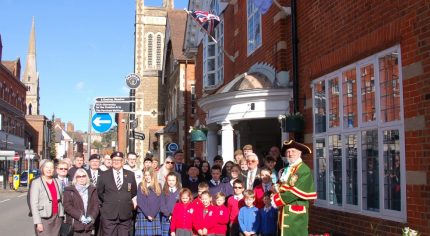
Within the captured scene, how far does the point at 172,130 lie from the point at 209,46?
50.5 ft

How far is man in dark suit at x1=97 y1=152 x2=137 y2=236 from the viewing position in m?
8.18

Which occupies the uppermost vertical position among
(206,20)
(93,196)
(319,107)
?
(206,20)

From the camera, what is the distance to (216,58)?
18.7 m

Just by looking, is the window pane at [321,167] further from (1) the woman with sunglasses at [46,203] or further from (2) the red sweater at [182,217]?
(1) the woman with sunglasses at [46,203]

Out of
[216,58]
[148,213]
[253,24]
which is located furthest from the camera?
[216,58]

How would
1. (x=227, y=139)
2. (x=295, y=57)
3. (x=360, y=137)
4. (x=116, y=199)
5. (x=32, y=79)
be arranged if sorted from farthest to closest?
(x=32, y=79) → (x=227, y=139) → (x=295, y=57) → (x=116, y=199) → (x=360, y=137)

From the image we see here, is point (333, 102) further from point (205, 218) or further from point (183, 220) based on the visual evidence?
point (183, 220)

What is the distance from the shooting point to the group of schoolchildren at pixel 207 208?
732 cm

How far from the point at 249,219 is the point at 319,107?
2876 mm

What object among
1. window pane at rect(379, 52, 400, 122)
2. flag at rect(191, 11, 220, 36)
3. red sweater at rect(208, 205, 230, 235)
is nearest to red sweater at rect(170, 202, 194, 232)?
red sweater at rect(208, 205, 230, 235)

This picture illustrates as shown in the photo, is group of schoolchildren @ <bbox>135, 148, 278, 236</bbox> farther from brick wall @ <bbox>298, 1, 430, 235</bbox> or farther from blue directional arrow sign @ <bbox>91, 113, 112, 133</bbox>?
blue directional arrow sign @ <bbox>91, 113, 112, 133</bbox>

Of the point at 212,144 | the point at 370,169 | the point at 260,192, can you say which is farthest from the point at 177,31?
the point at 370,169

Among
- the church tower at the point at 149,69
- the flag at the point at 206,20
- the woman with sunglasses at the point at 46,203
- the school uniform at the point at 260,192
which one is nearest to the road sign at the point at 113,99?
the flag at the point at 206,20

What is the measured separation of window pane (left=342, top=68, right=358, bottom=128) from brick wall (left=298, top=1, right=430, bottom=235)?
0.24 metres
